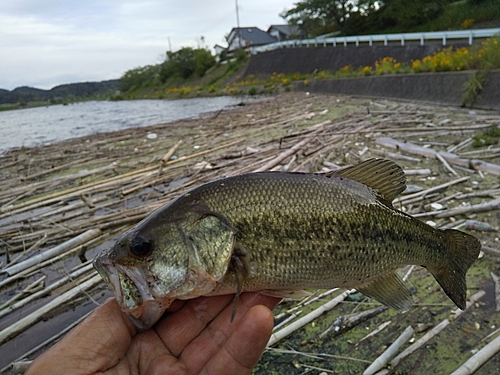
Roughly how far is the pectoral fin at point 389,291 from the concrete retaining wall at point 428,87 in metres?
12.4

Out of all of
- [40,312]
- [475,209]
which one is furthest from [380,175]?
[40,312]

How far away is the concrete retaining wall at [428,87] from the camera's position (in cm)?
1318

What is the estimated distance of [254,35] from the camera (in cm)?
9631

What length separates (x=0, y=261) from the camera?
5.77 meters

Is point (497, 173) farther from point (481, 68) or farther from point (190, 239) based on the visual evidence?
point (481, 68)

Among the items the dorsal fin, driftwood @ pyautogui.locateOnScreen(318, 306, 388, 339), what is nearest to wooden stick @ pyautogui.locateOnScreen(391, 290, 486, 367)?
driftwood @ pyautogui.locateOnScreen(318, 306, 388, 339)

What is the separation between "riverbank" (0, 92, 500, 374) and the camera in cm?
353

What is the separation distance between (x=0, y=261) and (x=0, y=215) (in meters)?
2.16

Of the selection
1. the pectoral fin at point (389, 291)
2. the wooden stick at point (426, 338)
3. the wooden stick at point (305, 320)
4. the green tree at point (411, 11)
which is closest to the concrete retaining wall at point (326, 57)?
the green tree at point (411, 11)

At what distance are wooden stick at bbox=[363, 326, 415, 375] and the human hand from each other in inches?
41.1

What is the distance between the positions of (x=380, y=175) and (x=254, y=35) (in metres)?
101

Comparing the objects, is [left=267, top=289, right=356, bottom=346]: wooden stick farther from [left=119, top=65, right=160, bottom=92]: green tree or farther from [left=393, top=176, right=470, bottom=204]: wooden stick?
[left=119, top=65, right=160, bottom=92]: green tree

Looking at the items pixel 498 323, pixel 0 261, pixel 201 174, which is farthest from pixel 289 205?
pixel 201 174

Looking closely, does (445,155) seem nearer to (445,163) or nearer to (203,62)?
(445,163)
